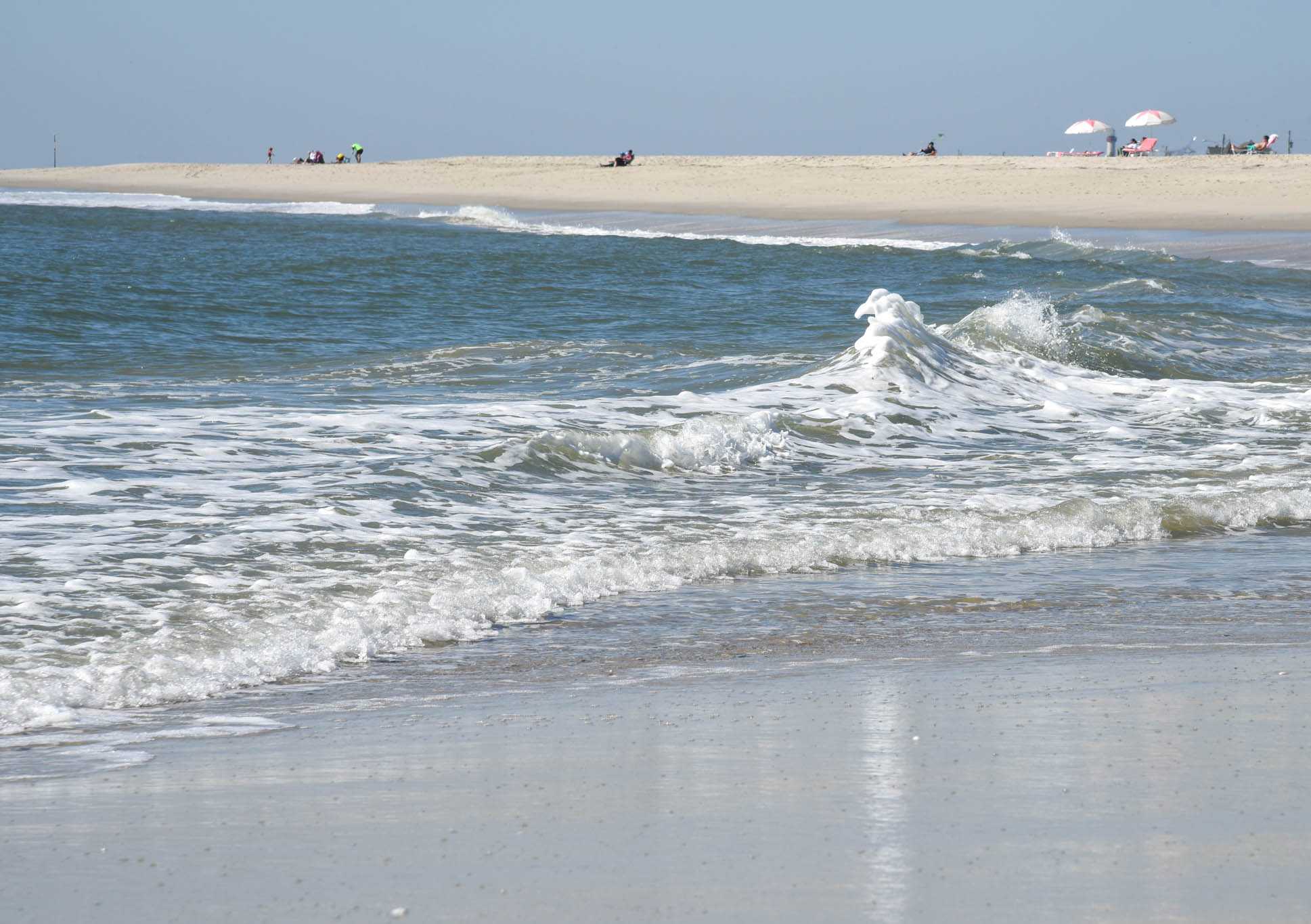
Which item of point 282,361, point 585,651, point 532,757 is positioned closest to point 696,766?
point 532,757

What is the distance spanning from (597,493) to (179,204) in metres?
43.1

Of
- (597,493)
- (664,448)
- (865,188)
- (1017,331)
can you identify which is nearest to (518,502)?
(597,493)

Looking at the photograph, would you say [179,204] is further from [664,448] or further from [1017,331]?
[664,448]

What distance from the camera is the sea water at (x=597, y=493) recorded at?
418 centimetres

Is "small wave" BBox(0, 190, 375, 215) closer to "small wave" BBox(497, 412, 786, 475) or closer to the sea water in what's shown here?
the sea water

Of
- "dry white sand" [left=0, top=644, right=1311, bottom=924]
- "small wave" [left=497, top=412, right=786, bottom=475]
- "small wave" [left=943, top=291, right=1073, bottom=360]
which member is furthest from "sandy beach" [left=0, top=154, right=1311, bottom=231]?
"dry white sand" [left=0, top=644, right=1311, bottom=924]

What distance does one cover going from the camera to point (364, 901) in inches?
85.8

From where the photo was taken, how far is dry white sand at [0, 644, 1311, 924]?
2.17 metres

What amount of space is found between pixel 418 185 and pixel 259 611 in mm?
51187

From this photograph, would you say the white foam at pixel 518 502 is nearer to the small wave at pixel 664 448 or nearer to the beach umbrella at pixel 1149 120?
the small wave at pixel 664 448

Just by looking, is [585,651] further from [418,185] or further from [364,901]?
[418,185]

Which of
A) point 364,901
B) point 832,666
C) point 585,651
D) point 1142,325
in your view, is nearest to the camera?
point 364,901

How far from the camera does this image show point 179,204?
45.2 meters

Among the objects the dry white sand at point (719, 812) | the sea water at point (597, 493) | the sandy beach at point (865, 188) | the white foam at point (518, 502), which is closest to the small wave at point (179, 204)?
the sandy beach at point (865, 188)
